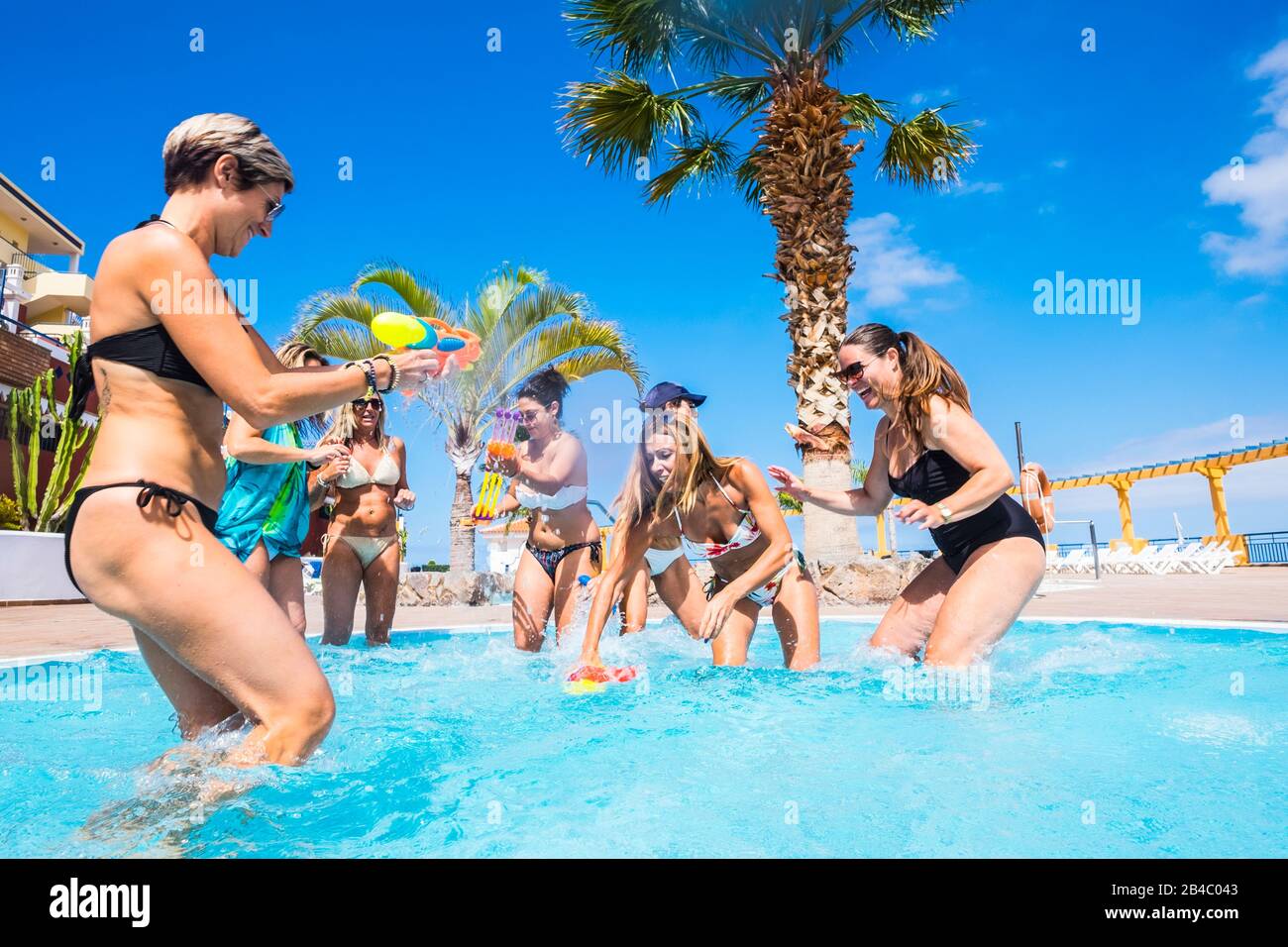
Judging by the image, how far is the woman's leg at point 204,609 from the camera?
5.74ft

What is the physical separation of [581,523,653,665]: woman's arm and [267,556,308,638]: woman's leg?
6.49 ft

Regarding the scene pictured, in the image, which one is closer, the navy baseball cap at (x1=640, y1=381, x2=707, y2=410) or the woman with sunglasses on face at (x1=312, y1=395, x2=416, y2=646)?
the navy baseball cap at (x1=640, y1=381, x2=707, y2=410)

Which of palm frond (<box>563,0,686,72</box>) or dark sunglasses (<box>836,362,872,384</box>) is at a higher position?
palm frond (<box>563,0,686,72</box>)

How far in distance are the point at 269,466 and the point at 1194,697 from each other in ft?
17.4

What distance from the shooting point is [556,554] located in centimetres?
580

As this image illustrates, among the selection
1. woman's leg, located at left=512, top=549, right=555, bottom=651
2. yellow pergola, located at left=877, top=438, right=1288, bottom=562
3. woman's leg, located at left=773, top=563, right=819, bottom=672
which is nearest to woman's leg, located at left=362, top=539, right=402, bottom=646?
woman's leg, located at left=512, top=549, right=555, bottom=651

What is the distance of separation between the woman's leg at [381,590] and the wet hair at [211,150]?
14.1 ft

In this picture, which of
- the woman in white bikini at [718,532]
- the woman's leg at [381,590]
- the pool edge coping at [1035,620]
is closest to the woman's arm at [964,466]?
the woman in white bikini at [718,532]

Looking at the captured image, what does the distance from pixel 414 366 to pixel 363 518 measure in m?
A: 4.01

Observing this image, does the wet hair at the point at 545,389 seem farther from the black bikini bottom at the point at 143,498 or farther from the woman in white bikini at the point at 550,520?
the black bikini bottom at the point at 143,498

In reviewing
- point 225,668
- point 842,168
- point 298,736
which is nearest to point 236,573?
point 225,668

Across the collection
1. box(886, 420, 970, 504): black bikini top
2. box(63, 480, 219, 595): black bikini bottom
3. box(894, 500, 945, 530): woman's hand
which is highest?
box(886, 420, 970, 504): black bikini top

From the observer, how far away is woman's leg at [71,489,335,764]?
1.75m

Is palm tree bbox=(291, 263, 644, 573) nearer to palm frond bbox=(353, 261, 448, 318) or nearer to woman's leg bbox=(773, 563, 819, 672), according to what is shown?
palm frond bbox=(353, 261, 448, 318)
